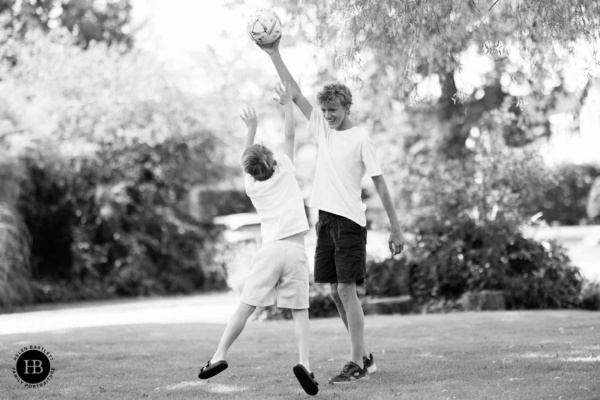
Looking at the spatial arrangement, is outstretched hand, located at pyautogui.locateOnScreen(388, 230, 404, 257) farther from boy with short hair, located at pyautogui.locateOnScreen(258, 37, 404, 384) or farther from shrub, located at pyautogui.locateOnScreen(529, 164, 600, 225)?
shrub, located at pyautogui.locateOnScreen(529, 164, 600, 225)

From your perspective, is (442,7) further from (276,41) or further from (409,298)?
(409,298)

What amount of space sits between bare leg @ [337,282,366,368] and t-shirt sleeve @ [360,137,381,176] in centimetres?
74

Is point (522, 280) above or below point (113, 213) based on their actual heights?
below

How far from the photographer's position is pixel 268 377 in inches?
219

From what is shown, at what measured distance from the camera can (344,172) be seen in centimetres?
528

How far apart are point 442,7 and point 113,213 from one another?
35.3 ft

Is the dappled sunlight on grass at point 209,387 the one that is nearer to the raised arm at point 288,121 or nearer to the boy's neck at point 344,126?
the raised arm at point 288,121

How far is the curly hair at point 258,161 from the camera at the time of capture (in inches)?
202

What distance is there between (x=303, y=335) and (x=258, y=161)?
1124 millimetres

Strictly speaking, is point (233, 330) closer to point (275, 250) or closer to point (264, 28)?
point (275, 250)

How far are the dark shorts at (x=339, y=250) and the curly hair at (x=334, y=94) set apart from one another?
2.40 ft

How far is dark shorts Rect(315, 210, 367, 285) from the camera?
17.0 feet

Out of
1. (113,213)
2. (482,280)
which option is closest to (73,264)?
(113,213)

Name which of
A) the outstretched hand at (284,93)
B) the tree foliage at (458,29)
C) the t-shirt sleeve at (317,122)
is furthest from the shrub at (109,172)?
the t-shirt sleeve at (317,122)
